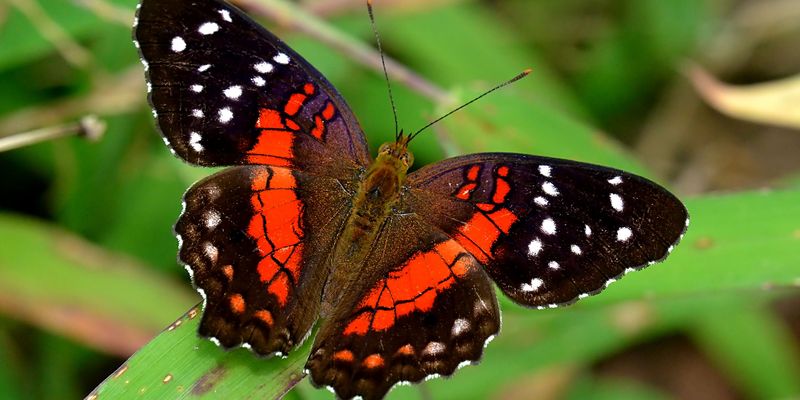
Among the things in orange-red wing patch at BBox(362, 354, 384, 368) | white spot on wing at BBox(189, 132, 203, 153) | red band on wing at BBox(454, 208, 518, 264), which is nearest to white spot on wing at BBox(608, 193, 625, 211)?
red band on wing at BBox(454, 208, 518, 264)

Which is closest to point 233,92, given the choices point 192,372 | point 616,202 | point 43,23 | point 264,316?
point 264,316

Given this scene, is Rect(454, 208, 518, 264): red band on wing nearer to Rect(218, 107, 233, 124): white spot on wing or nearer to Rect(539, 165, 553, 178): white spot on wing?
Rect(539, 165, 553, 178): white spot on wing

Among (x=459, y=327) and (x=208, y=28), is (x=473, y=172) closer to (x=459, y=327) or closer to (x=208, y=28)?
(x=459, y=327)

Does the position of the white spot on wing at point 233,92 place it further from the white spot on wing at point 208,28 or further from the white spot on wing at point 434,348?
the white spot on wing at point 434,348

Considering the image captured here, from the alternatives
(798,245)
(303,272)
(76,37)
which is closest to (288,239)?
(303,272)

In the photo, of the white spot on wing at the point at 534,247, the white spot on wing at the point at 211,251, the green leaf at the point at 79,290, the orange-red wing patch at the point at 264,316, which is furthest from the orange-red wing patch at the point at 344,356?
the green leaf at the point at 79,290

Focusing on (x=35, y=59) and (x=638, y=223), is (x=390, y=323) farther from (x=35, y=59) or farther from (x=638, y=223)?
(x=35, y=59)

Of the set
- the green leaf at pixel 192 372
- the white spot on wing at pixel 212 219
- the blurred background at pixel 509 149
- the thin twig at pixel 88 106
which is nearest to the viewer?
the green leaf at pixel 192 372
